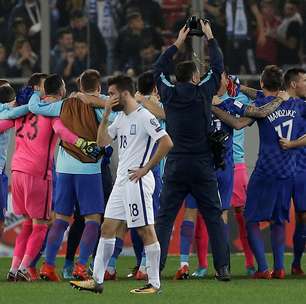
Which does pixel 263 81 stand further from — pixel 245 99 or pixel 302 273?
pixel 302 273

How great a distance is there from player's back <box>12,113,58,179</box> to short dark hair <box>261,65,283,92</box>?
77.5 inches

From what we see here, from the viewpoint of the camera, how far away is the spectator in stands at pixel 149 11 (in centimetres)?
1673

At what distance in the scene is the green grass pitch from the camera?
9.14m

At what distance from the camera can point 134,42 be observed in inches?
661

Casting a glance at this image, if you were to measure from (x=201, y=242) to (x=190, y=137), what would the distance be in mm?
1809

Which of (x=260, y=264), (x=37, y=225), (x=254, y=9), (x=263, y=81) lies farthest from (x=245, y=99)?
(x=254, y=9)

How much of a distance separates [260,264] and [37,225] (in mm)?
2068

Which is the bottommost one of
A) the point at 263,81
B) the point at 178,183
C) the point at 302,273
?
the point at 302,273

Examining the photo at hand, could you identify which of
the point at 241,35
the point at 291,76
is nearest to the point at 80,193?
the point at 291,76

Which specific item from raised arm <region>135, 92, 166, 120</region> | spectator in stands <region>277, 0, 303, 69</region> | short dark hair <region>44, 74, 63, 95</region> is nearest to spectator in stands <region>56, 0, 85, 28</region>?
spectator in stands <region>277, 0, 303, 69</region>

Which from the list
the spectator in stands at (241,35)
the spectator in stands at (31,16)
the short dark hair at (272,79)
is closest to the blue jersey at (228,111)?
the short dark hair at (272,79)

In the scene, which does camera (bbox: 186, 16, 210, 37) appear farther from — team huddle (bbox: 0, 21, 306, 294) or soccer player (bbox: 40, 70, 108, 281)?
soccer player (bbox: 40, 70, 108, 281)

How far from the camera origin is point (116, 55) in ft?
54.8

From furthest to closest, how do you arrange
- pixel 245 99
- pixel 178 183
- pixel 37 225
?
pixel 245 99, pixel 37 225, pixel 178 183
